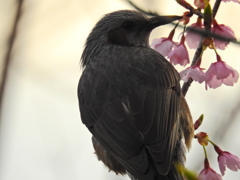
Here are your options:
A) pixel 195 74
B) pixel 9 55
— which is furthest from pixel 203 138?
pixel 9 55

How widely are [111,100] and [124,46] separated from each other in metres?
0.87

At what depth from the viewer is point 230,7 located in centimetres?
688

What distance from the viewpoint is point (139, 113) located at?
3627 mm

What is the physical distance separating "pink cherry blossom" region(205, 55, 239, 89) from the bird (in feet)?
1.08

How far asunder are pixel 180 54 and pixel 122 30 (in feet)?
3.32

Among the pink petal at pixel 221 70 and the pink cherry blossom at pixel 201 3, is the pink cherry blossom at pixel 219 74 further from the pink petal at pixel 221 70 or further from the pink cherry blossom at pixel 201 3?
the pink cherry blossom at pixel 201 3

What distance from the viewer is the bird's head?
455 cm

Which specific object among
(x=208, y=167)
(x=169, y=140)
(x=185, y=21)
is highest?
(x=185, y=21)

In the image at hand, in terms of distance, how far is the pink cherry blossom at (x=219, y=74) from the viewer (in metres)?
3.78

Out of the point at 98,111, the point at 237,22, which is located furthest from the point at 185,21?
the point at 237,22

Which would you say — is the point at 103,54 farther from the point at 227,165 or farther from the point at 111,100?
the point at 227,165

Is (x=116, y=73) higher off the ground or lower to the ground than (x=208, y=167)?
higher

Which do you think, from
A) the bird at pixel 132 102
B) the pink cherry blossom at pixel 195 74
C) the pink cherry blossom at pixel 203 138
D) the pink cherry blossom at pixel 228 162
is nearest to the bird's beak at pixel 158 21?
the bird at pixel 132 102

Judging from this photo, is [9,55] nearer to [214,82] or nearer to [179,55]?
[179,55]
